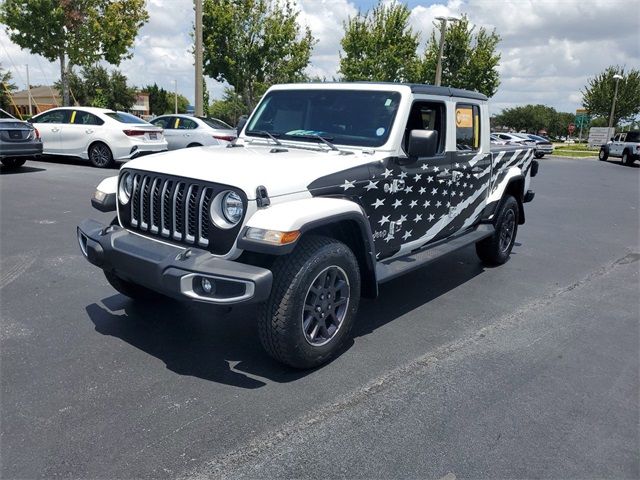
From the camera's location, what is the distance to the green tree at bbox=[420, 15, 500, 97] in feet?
105

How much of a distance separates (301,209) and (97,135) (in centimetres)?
1164

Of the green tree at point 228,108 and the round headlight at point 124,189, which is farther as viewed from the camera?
the green tree at point 228,108

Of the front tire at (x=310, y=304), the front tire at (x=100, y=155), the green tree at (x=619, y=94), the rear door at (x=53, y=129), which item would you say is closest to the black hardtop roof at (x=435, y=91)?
the front tire at (x=310, y=304)

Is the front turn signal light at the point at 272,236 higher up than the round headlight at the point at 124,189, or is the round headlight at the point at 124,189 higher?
the round headlight at the point at 124,189

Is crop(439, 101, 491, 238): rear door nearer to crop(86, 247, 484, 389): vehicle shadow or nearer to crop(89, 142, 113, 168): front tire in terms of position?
crop(86, 247, 484, 389): vehicle shadow

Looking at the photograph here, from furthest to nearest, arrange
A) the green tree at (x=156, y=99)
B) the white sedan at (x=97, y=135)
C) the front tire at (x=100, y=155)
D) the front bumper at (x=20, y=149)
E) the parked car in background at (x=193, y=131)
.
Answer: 1. the green tree at (x=156, y=99)
2. the parked car in background at (x=193, y=131)
3. the front tire at (x=100, y=155)
4. the white sedan at (x=97, y=135)
5. the front bumper at (x=20, y=149)

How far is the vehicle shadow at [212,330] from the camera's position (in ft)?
11.7

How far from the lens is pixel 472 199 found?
5.51 m

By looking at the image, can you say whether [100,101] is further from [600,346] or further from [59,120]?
[600,346]

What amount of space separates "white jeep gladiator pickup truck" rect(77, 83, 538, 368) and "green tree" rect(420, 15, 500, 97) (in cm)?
2884

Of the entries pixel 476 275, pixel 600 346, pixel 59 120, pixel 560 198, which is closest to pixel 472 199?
pixel 476 275

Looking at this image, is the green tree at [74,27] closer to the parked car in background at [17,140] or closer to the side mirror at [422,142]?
the parked car in background at [17,140]

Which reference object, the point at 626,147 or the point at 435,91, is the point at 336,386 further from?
the point at 626,147

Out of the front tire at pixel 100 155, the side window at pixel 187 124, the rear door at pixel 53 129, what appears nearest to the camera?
the front tire at pixel 100 155
